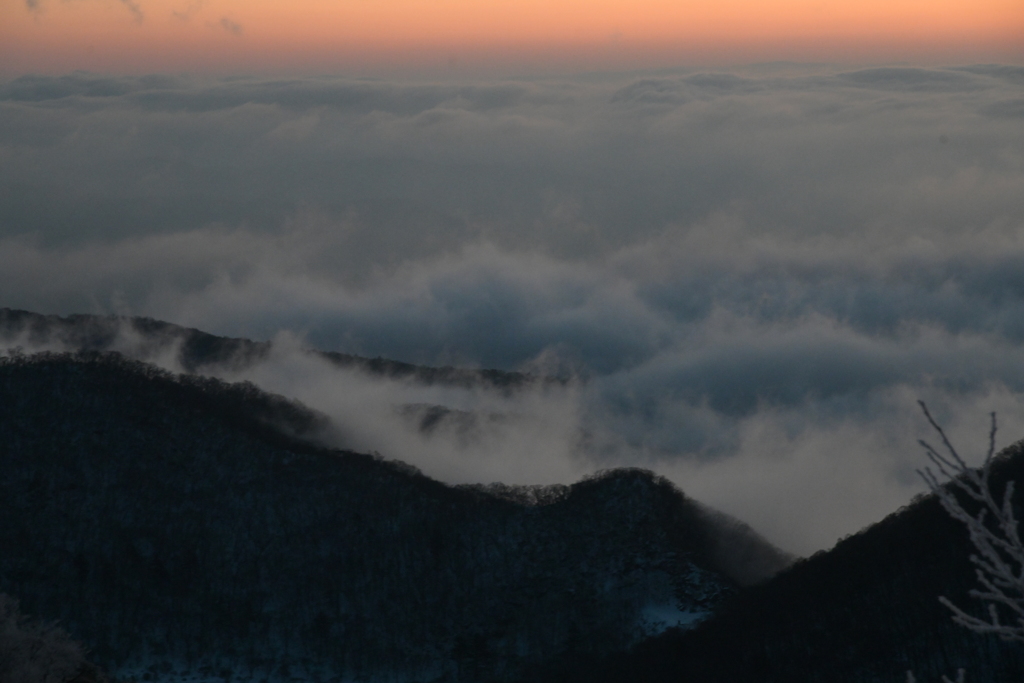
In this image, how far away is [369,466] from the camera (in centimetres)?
6581

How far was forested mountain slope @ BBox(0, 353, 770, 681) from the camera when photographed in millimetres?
55750

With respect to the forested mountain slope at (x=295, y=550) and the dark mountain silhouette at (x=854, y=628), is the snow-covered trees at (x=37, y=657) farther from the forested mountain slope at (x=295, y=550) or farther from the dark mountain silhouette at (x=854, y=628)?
the dark mountain silhouette at (x=854, y=628)

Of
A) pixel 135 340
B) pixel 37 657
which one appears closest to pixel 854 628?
pixel 37 657

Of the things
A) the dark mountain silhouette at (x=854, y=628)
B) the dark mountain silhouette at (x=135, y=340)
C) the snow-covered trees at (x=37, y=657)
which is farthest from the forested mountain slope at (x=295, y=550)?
the dark mountain silhouette at (x=135, y=340)

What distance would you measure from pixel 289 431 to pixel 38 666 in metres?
41.2

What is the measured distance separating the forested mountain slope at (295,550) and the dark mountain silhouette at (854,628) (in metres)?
2.99

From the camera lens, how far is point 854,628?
157ft

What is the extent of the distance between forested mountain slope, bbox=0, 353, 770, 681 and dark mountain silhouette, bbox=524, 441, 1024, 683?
2.99 m

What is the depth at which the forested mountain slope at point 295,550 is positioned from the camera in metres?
55.8

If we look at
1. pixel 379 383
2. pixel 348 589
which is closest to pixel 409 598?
pixel 348 589

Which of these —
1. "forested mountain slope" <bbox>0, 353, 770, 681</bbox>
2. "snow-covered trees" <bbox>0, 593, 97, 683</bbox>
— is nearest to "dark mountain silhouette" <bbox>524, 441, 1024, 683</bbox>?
"forested mountain slope" <bbox>0, 353, 770, 681</bbox>

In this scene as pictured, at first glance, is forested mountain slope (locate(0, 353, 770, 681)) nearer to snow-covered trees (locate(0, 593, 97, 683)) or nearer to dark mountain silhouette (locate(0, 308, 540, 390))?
snow-covered trees (locate(0, 593, 97, 683))

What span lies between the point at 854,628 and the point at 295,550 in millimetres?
33553

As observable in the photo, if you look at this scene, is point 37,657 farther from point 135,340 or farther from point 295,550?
point 135,340
